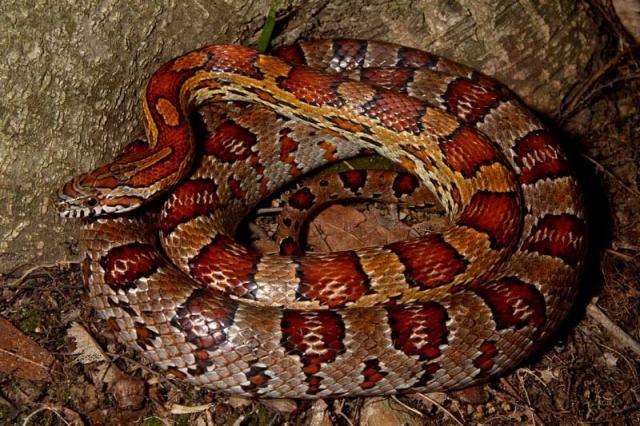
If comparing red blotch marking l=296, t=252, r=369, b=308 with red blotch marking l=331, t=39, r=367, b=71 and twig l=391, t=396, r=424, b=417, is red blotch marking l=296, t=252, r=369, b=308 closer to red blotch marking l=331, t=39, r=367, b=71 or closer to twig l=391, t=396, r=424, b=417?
twig l=391, t=396, r=424, b=417

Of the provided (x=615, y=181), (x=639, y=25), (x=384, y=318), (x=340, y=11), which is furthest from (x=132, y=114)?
(x=639, y=25)

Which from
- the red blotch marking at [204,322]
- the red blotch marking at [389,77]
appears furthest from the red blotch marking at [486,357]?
the red blotch marking at [389,77]

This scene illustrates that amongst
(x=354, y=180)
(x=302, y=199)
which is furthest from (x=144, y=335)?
(x=354, y=180)

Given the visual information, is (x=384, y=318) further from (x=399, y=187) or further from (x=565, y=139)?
(x=565, y=139)

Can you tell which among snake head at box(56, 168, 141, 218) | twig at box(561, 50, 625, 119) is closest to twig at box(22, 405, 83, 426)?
snake head at box(56, 168, 141, 218)

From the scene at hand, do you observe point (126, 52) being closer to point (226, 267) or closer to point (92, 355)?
point (226, 267)

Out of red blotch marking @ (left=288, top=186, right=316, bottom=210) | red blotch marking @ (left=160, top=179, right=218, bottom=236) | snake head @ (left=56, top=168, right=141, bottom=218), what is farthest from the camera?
red blotch marking @ (left=288, top=186, right=316, bottom=210)
